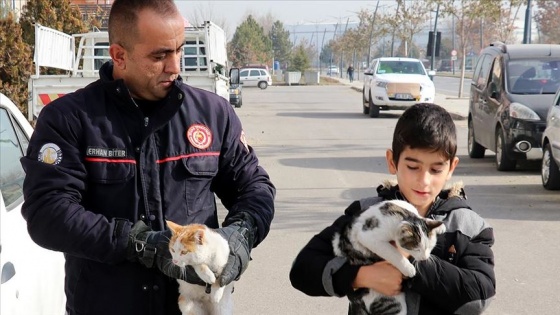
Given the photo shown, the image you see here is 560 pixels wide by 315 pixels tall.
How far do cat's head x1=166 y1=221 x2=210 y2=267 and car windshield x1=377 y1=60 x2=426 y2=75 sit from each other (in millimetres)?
25227

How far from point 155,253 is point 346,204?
8.37m

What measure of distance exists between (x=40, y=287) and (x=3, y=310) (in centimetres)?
63

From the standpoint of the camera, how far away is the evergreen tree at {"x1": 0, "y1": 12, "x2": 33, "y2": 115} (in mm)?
15047

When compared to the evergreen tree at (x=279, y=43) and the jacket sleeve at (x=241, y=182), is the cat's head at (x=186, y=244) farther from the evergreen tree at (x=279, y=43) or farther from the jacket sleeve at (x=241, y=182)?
the evergreen tree at (x=279, y=43)

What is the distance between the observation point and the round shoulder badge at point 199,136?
288cm

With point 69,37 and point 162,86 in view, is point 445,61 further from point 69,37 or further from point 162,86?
point 162,86

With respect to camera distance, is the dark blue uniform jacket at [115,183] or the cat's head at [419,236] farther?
the dark blue uniform jacket at [115,183]

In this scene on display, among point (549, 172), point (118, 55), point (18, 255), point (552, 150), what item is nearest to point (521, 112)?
point (549, 172)

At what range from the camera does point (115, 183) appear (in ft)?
9.07

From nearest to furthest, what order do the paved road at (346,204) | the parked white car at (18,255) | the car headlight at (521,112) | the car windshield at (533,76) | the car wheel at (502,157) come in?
the parked white car at (18,255) → the paved road at (346,204) → the car headlight at (521,112) → the car wheel at (502,157) → the car windshield at (533,76)

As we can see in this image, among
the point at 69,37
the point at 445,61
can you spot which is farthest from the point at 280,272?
the point at 445,61

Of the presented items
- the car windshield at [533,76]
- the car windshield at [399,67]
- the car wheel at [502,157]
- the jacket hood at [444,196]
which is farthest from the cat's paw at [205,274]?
the car windshield at [399,67]

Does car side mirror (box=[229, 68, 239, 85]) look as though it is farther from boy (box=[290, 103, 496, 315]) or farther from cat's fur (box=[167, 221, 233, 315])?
cat's fur (box=[167, 221, 233, 315])

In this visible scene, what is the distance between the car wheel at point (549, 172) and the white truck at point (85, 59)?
4577 millimetres
